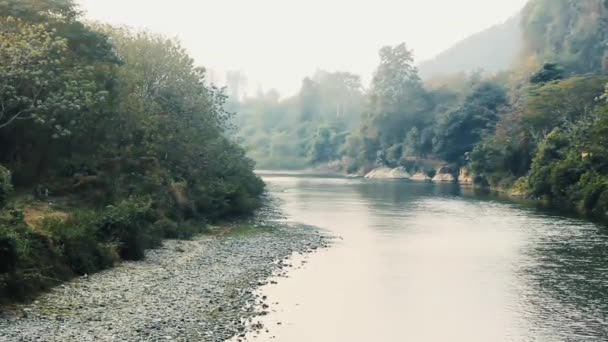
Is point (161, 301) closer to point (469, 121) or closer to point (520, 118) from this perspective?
point (520, 118)

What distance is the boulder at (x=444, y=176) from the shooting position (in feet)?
433

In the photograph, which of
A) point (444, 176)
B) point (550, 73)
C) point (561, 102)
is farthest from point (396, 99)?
point (561, 102)

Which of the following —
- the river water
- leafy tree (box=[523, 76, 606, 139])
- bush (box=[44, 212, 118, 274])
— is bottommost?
the river water

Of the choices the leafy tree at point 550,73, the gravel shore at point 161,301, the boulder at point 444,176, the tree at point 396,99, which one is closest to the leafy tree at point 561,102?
the leafy tree at point 550,73

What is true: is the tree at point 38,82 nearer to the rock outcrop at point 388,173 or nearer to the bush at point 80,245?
the bush at point 80,245

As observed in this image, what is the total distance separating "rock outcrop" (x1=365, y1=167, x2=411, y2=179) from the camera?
5825 inches

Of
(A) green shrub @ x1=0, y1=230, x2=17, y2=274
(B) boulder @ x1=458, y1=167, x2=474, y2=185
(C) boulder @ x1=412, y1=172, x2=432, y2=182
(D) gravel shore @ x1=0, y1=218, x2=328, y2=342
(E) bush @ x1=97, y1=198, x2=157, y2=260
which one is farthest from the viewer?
(C) boulder @ x1=412, y1=172, x2=432, y2=182

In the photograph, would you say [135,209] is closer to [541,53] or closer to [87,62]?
[87,62]

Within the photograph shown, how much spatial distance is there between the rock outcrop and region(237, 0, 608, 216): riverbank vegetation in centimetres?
143

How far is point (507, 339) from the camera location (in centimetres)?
2312

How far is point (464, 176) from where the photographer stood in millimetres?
127812

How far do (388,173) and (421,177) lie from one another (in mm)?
13525

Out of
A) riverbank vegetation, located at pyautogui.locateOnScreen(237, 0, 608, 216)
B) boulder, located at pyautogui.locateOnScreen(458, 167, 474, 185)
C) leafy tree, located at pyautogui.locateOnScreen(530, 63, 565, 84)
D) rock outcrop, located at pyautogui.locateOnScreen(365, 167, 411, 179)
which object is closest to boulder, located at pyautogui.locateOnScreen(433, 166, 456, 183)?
riverbank vegetation, located at pyautogui.locateOnScreen(237, 0, 608, 216)

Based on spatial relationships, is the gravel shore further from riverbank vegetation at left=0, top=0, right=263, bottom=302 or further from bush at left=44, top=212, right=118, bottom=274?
riverbank vegetation at left=0, top=0, right=263, bottom=302
